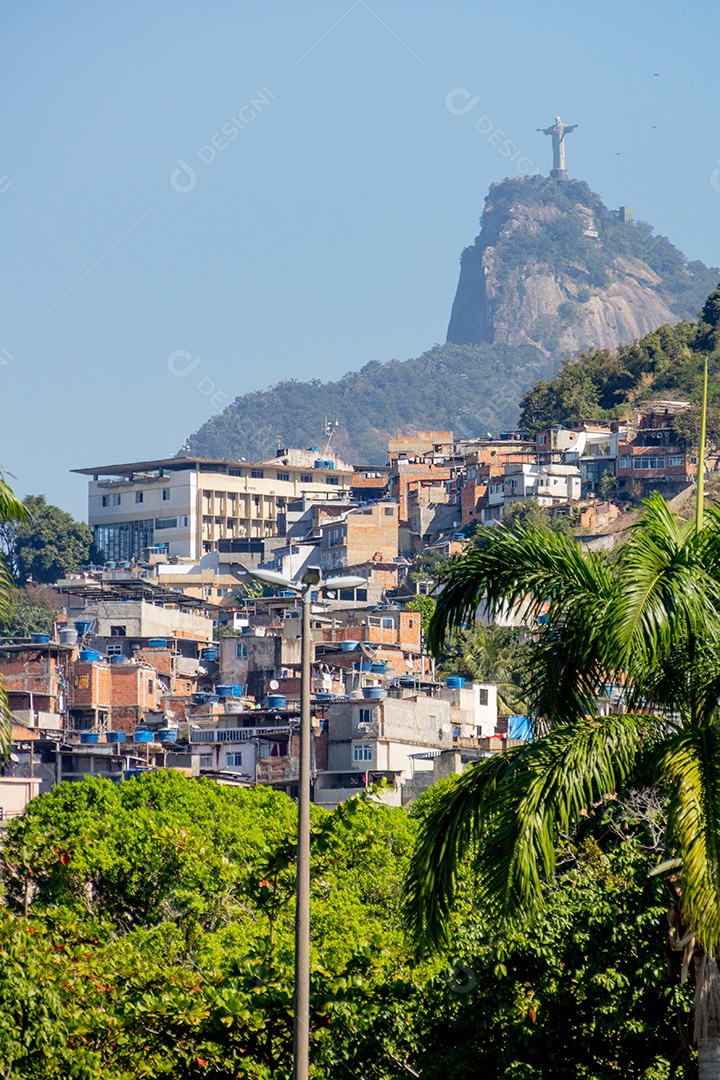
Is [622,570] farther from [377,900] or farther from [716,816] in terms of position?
[377,900]

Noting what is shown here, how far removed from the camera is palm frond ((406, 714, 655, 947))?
13.4 meters

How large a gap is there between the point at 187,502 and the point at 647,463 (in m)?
30.9

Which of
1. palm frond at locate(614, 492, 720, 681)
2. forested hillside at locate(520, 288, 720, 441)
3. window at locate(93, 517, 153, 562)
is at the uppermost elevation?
forested hillside at locate(520, 288, 720, 441)

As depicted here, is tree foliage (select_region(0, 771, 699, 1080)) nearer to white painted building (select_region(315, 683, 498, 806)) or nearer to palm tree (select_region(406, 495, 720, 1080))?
palm tree (select_region(406, 495, 720, 1080))

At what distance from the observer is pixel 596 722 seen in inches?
563

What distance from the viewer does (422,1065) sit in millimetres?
18453

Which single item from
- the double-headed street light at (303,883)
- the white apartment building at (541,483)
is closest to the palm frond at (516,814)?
the double-headed street light at (303,883)

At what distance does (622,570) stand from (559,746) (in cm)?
146

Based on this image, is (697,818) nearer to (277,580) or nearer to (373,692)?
(277,580)

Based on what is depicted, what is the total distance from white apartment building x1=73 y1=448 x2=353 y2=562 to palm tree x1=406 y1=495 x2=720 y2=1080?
103m

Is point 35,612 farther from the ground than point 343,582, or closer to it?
closer to it

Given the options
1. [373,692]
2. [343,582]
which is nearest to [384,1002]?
[343,582]

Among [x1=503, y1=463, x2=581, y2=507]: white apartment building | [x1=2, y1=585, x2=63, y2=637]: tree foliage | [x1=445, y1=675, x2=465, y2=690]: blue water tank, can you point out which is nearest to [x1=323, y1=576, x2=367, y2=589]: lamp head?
[x1=445, y1=675, x2=465, y2=690]: blue water tank

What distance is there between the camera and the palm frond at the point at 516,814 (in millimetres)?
13438
